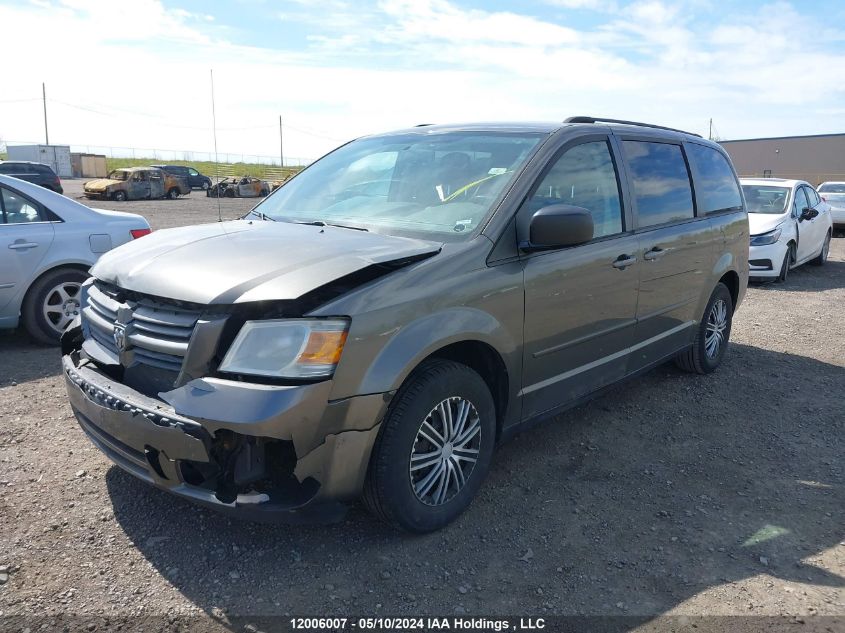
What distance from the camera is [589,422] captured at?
4.68 meters

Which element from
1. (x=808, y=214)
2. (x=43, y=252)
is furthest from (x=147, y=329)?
(x=808, y=214)

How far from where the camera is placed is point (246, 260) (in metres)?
2.96

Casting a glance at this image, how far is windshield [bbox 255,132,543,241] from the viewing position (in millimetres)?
3479

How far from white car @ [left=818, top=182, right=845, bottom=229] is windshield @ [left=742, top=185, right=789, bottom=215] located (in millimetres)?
7668

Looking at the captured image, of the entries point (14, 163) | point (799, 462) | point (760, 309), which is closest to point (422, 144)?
point (799, 462)

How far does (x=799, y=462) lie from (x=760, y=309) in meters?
5.03

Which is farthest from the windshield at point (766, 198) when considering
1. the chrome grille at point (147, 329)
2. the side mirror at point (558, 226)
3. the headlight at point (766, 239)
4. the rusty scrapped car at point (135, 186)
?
the rusty scrapped car at point (135, 186)

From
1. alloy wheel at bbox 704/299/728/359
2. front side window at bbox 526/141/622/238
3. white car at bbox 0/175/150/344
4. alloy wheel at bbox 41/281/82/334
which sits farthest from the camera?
alloy wheel at bbox 41/281/82/334

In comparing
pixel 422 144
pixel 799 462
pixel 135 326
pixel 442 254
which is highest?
pixel 422 144

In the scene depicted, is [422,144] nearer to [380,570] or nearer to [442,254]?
[442,254]

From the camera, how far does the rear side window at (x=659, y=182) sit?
14.4 ft

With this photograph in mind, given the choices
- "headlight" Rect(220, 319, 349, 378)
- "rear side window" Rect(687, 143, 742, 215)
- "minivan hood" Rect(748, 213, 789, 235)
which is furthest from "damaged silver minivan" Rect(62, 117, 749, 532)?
"minivan hood" Rect(748, 213, 789, 235)

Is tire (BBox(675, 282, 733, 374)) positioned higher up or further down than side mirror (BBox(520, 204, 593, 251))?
further down

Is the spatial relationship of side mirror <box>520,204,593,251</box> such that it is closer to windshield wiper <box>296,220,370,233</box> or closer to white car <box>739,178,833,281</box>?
windshield wiper <box>296,220,370,233</box>
